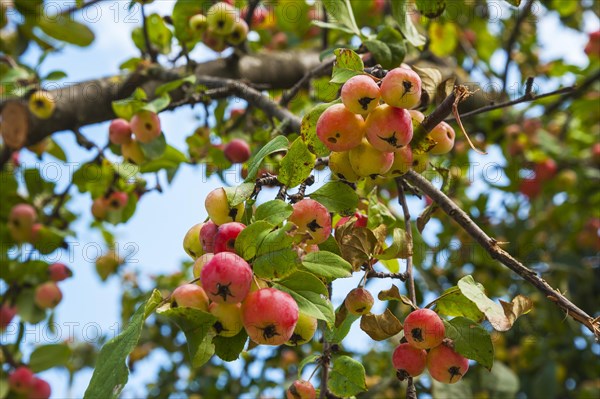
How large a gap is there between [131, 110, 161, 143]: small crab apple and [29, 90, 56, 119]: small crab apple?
1.50ft

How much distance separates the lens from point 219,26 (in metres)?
1.53

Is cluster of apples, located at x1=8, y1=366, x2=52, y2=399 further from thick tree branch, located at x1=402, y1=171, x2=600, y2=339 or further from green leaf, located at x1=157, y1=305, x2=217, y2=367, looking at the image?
thick tree branch, located at x1=402, y1=171, x2=600, y2=339

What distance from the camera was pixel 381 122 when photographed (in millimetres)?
748

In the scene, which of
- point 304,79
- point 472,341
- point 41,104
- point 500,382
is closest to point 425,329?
point 472,341

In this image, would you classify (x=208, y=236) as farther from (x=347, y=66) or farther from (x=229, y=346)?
(x=347, y=66)

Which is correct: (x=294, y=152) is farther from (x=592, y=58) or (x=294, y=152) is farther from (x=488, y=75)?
(x=488, y=75)

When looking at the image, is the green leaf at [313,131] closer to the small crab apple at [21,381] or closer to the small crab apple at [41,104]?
the small crab apple at [41,104]

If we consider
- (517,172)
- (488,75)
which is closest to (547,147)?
(517,172)

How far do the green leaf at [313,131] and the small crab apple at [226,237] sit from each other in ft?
0.57

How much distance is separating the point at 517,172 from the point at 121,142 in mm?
1666

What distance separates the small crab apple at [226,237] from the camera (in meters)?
0.71

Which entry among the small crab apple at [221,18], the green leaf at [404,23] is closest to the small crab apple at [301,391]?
the green leaf at [404,23]

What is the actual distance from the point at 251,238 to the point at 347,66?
29cm

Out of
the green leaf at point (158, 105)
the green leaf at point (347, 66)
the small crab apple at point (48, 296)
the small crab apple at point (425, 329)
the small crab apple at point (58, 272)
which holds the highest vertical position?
the green leaf at point (347, 66)
